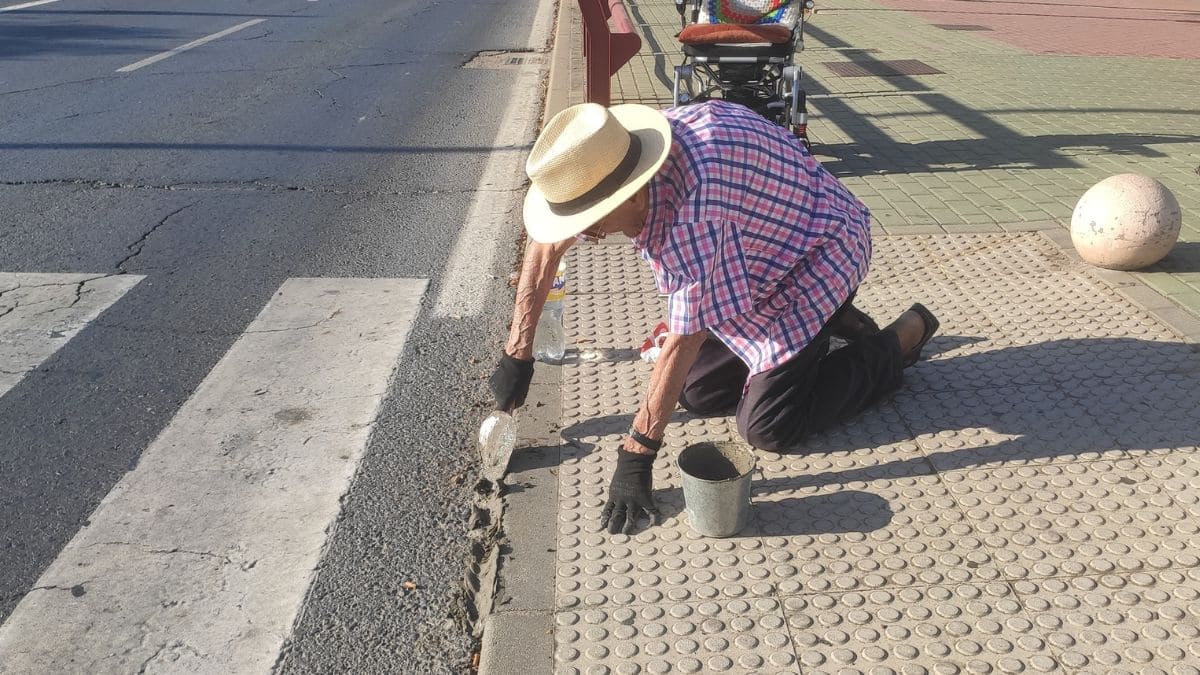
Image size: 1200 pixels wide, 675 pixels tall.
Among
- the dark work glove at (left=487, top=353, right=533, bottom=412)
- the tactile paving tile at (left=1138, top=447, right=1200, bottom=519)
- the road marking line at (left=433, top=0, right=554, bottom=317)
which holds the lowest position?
the road marking line at (left=433, top=0, right=554, bottom=317)

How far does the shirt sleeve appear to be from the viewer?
10.4 feet

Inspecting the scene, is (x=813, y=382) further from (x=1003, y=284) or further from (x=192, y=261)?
(x=192, y=261)

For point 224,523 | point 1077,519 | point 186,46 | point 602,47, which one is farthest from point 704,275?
point 186,46

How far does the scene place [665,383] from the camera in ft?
10.9

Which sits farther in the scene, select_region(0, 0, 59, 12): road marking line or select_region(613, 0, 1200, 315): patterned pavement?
select_region(0, 0, 59, 12): road marking line

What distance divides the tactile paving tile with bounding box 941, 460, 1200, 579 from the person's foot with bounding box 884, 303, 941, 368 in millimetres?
746

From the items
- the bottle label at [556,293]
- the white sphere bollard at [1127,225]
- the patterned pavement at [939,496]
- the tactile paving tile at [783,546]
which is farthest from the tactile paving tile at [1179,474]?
the bottle label at [556,293]

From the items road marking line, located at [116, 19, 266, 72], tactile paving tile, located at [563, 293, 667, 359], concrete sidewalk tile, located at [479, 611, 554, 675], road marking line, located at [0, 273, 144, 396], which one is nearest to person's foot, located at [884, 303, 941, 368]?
tactile paving tile, located at [563, 293, 667, 359]

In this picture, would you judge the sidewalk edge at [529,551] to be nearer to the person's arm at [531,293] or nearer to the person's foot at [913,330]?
the person's arm at [531,293]

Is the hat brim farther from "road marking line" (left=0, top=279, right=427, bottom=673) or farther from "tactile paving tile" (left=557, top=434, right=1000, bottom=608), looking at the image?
"road marking line" (left=0, top=279, right=427, bottom=673)

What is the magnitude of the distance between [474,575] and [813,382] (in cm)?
140

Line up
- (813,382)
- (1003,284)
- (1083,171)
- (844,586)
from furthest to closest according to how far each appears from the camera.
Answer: (1083,171), (1003,284), (813,382), (844,586)

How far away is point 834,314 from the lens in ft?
13.0

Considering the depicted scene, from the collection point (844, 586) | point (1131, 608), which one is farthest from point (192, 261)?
point (1131, 608)
